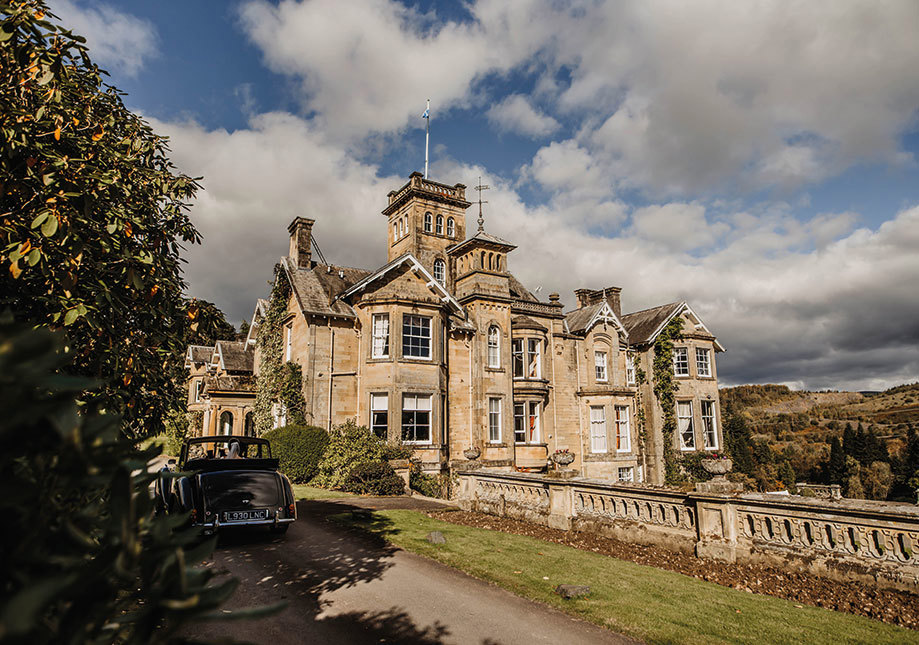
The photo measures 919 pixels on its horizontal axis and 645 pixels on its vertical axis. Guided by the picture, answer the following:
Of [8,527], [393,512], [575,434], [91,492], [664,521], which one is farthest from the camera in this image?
[575,434]

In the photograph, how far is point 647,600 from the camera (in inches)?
288

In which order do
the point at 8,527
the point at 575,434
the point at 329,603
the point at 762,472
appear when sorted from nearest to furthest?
the point at 8,527 → the point at 329,603 → the point at 575,434 → the point at 762,472

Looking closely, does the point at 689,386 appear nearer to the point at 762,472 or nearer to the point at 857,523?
the point at 762,472

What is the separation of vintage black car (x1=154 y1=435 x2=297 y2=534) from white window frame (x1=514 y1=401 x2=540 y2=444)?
1807cm

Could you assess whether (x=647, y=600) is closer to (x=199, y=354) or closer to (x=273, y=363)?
(x=273, y=363)

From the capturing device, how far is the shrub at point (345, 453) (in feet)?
64.8

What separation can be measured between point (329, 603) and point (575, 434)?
23887mm

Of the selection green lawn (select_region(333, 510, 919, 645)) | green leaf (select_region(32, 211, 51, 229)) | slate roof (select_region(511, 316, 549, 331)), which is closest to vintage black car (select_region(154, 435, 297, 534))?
green lawn (select_region(333, 510, 919, 645))

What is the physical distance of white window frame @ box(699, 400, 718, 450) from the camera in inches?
1255

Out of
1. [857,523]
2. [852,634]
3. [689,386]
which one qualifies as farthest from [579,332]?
[852,634]

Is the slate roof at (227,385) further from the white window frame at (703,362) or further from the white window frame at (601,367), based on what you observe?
the white window frame at (703,362)

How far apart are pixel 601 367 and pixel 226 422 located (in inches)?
906

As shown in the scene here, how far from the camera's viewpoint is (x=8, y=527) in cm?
132

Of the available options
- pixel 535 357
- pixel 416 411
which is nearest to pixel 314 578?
pixel 416 411
